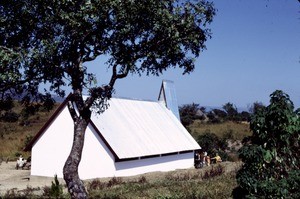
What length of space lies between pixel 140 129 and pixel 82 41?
18.5m

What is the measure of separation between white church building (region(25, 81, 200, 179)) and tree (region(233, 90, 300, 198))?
1480 cm

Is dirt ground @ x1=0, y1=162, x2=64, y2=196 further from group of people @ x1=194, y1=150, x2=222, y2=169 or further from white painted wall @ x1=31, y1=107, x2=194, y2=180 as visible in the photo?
group of people @ x1=194, y1=150, x2=222, y2=169

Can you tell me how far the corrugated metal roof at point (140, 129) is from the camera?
92.0 feet

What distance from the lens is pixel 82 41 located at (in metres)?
13.3

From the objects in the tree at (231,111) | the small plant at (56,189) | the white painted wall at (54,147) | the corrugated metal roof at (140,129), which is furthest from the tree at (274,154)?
the tree at (231,111)

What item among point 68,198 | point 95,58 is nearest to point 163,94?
point 68,198

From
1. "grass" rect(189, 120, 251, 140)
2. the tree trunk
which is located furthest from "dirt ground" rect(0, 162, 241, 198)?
"grass" rect(189, 120, 251, 140)

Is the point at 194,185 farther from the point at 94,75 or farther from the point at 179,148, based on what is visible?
the point at 179,148

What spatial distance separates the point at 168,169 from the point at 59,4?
71.5ft

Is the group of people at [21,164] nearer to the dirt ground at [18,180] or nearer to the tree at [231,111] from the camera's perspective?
the dirt ground at [18,180]

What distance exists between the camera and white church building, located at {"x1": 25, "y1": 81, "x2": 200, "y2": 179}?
2722cm

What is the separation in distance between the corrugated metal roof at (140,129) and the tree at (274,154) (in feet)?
48.6

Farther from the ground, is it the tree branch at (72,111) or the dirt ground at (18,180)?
the tree branch at (72,111)

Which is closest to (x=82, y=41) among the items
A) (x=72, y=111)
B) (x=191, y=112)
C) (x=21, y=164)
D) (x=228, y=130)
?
(x=72, y=111)
